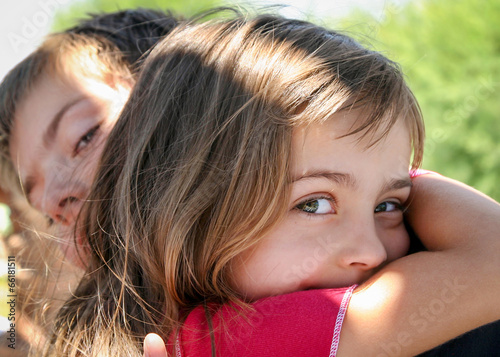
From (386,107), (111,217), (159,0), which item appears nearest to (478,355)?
(386,107)

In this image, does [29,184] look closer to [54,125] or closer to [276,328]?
[54,125]

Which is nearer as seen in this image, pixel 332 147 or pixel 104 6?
pixel 332 147

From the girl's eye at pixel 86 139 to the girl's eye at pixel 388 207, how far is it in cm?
116

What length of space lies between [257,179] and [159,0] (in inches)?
223

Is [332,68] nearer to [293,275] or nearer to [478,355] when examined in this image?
[293,275]

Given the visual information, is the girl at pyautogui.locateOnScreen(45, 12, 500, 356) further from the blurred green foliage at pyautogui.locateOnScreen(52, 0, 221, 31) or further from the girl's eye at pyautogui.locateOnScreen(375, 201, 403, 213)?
the blurred green foliage at pyautogui.locateOnScreen(52, 0, 221, 31)

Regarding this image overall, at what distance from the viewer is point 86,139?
2.16 meters

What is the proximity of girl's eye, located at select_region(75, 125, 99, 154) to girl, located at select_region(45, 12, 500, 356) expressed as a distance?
0.55 metres

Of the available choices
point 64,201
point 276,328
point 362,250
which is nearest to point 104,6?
point 64,201

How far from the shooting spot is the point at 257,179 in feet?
4.64

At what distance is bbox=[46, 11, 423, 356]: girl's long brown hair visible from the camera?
1423 millimetres

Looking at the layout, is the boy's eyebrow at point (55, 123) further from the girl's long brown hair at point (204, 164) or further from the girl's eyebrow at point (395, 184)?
the girl's eyebrow at point (395, 184)

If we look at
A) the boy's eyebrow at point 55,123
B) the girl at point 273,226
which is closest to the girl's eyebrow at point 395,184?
the girl at point 273,226

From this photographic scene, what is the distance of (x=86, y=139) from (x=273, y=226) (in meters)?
1.08
